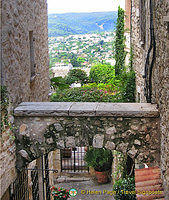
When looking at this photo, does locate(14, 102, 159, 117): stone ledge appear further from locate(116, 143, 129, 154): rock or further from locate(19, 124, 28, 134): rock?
locate(116, 143, 129, 154): rock

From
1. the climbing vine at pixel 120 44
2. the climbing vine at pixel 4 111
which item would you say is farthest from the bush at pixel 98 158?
the climbing vine at pixel 4 111

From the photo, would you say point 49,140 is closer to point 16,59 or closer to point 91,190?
point 16,59

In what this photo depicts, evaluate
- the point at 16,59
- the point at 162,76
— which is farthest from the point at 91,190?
the point at 162,76

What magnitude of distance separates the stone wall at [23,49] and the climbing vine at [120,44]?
3.95 metres

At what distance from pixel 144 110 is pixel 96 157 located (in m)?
6.29

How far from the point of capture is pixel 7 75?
427 cm

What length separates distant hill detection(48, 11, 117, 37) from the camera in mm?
38250

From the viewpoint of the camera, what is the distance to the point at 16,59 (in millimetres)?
4734

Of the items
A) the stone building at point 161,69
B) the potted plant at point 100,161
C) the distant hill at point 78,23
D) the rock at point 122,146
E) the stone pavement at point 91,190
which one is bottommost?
the stone pavement at point 91,190

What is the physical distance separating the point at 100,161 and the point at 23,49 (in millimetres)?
6273

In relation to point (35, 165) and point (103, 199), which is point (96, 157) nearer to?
point (103, 199)

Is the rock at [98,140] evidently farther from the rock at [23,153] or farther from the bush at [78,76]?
the bush at [78,76]

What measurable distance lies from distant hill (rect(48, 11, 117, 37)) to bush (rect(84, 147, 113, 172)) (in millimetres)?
27145

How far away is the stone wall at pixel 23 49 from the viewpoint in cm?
430
